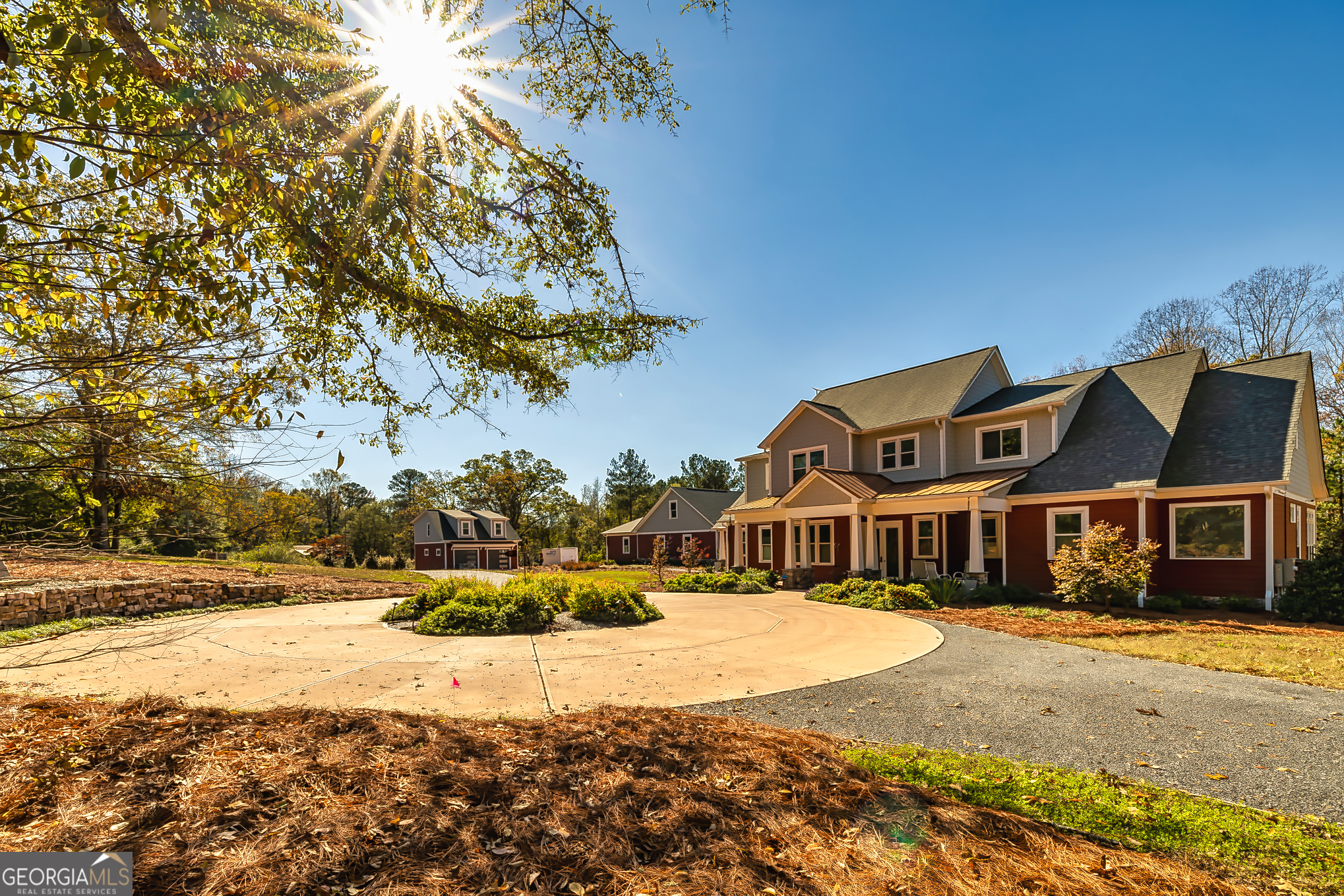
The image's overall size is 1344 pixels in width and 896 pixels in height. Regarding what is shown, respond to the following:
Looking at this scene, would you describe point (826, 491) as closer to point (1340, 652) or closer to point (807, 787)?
point (1340, 652)

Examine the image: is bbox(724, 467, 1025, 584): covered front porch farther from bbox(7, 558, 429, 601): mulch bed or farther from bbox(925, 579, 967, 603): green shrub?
bbox(7, 558, 429, 601): mulch bed

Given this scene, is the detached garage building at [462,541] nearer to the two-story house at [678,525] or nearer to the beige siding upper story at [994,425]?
the two-story house at [678,525]

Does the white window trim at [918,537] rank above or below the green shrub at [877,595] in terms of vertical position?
above

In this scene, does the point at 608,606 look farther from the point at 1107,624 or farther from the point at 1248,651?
the point at 1248,651

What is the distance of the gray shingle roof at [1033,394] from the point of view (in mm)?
17688

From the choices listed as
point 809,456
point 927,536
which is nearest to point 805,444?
point 809,456

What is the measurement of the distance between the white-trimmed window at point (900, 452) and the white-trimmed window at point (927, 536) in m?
2.37

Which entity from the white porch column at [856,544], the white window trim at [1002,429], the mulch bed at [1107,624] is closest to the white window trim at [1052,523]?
the white window trim at [1002,429]

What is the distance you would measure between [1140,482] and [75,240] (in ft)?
60.6

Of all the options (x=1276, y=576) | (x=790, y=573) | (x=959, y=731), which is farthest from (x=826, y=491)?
(x=959, y=731)

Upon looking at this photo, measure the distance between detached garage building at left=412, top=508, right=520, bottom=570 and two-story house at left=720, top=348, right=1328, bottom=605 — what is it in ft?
104

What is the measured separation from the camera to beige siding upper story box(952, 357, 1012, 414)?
19.5 m

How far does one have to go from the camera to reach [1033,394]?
746 inches

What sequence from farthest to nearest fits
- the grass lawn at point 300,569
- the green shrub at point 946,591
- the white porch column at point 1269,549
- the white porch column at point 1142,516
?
the grass lawn at point 300,569 → the green shrub at point 946,591 → the white porch column at point 1142,516 → the white porch column at point 1269,549
